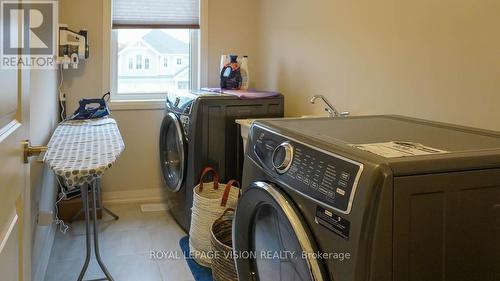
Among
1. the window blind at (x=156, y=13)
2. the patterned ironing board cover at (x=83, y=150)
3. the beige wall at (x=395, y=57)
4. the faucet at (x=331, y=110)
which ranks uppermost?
the window blind at (x=156, y=13)

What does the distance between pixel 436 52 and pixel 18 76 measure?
1590 mm

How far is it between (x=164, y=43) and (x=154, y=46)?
A: 0.09 m

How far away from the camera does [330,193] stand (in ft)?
3.46

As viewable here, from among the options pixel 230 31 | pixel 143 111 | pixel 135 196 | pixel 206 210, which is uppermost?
pixel 230 31

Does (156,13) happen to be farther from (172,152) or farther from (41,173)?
(41,173)

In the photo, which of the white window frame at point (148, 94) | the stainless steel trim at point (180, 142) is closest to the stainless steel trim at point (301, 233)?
the stainless steel trim at point (180, 142)

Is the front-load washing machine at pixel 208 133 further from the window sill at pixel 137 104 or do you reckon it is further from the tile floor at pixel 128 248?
the window sill at pixel 137 104

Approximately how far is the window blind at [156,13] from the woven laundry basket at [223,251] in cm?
192

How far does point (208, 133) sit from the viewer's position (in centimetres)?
285

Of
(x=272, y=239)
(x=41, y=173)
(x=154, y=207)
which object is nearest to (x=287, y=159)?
(x=272, y=239)

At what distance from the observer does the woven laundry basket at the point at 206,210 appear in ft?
8.33

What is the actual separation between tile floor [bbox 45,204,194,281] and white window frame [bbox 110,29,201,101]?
3.00ft

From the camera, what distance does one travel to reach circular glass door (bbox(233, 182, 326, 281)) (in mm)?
Result: 1136

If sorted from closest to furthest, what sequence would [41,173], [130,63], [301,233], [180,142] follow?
[301,233] → [41,173] → [180,142] → [130,63]
